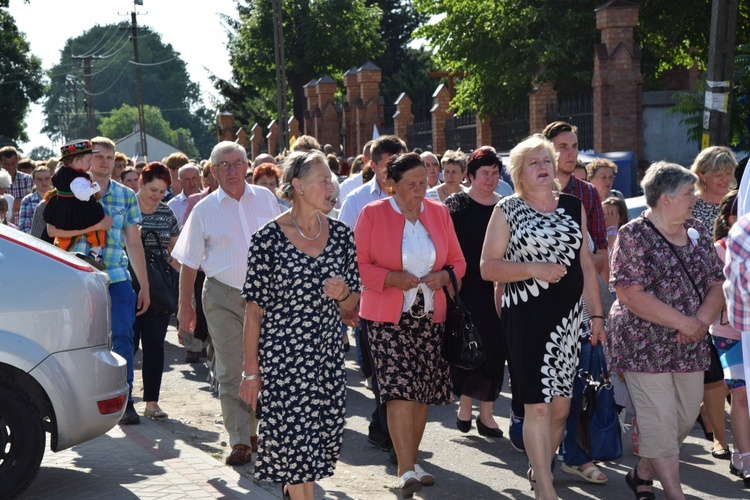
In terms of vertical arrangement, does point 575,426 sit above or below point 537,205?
below

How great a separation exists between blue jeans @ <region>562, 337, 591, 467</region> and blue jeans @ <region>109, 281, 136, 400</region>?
10.8 ft

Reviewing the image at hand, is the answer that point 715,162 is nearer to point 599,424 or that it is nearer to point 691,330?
point 691,330

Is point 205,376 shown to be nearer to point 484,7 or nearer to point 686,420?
point 686,420

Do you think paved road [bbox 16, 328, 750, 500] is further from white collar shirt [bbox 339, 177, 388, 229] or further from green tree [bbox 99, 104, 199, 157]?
green tree [bbox 99, 104, 199, 157]

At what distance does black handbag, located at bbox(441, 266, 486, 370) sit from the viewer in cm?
678

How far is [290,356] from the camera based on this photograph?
5660mm

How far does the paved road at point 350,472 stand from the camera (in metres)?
6.73

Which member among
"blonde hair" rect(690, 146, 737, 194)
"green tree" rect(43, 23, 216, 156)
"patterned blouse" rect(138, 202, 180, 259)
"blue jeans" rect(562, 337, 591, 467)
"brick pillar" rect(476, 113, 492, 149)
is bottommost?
"blue jeans" rect(562, 337, 591, 467)

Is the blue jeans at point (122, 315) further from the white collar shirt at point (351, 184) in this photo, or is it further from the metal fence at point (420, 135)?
the metal fence at point (420, 135)

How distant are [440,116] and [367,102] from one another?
6.92 m

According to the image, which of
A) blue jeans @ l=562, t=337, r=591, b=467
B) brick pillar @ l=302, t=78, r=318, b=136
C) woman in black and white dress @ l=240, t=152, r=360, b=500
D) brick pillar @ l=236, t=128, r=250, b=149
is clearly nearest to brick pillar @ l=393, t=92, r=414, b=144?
brick pillar @ l=302, t=78, r=318, b=136

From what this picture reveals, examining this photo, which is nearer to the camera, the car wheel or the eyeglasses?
the car wheel

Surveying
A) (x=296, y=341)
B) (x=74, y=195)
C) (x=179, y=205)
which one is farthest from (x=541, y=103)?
(x=296, y=341)

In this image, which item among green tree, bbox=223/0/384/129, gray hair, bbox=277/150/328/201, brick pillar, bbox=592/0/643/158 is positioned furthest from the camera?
green tree, bbox=223/0/384/129
